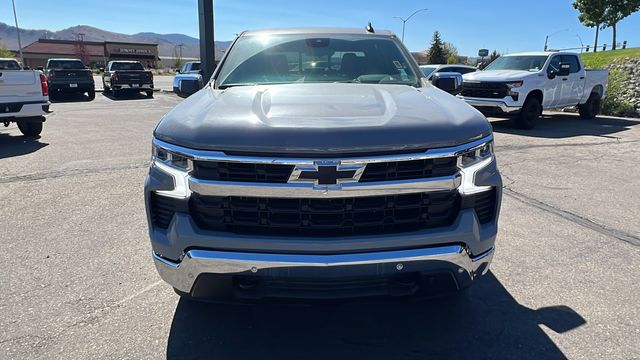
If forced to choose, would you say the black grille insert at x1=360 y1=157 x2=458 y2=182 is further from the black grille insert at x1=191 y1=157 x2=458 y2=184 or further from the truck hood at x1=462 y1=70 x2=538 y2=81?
the truck hood at x1=462 y1=70 x2=538 y2=81

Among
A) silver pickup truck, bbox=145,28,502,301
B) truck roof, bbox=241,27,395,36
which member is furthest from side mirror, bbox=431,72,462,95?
silver pickup truck, bbox=145,28,502,301

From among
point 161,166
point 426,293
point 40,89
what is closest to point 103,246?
point 161,166

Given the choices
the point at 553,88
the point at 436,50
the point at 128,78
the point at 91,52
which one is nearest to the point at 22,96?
the point at 553,88

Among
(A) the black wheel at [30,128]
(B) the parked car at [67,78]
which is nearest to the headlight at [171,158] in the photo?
(A) the black wheel at [30,128]

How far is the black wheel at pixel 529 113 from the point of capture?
1134cm

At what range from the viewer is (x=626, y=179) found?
6.66 metres

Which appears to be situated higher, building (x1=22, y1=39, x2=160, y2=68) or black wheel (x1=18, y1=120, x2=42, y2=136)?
building (x1=22, y1=39, x2=160, y2=68)

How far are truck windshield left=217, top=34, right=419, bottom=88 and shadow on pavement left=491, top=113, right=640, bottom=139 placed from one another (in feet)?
26.3

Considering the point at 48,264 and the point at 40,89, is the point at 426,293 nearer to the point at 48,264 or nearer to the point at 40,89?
the point at 48,264

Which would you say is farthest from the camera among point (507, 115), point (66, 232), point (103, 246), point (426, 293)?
point (507, 115)

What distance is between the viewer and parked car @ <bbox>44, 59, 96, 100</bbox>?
20.5 metres

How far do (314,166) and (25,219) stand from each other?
4.00 meters

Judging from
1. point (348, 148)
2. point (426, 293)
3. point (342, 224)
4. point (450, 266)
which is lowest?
point (426, 293)

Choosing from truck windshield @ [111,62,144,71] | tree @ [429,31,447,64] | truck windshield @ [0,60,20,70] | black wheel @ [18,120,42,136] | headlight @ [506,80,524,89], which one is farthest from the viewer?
tree @ [429,31,447,64]
